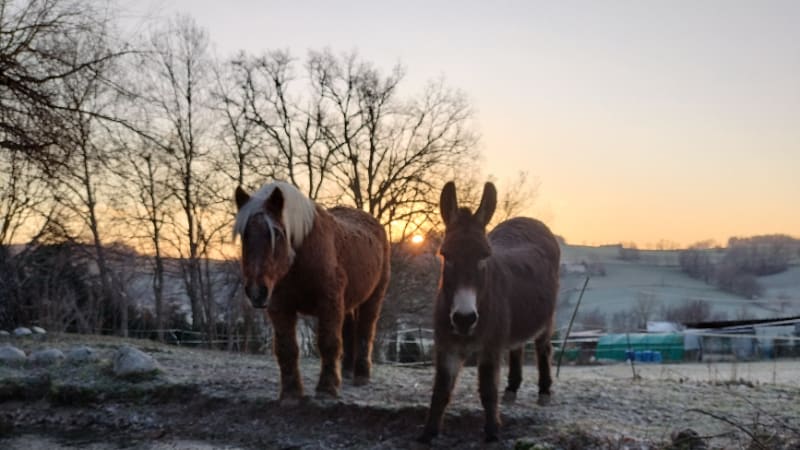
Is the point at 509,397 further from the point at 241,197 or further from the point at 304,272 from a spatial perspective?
the point at 241,197

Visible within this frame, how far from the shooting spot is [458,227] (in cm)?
527

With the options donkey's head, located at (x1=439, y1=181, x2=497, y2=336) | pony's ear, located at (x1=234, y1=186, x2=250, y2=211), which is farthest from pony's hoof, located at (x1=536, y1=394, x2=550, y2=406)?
pony's ear, located at (x1=234, y1=186, x2=250, y2=211)

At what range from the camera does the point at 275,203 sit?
614 centimetres

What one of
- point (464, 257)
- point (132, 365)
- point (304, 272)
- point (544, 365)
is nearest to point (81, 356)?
point (132, 365)

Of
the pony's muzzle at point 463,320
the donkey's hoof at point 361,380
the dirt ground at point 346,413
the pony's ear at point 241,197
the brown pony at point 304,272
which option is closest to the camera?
the pony's muzzle at point 463,320

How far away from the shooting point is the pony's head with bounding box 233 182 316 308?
5.74 metres

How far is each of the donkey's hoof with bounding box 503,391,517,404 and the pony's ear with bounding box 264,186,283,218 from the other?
9.63ft

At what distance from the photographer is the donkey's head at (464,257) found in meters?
4.85

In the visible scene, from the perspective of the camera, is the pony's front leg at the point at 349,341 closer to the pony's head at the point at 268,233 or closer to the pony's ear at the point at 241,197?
the pony's head at the point at 268,233

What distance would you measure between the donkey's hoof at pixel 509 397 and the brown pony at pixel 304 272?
66.4 inches

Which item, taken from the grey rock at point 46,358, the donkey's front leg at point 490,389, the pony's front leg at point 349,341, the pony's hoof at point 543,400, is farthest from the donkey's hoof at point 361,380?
the grey rock at point 46,358

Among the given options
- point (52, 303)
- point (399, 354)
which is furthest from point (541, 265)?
point (52, 303)

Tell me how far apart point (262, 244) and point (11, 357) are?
18.7 ft

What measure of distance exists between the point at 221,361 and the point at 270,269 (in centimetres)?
526
